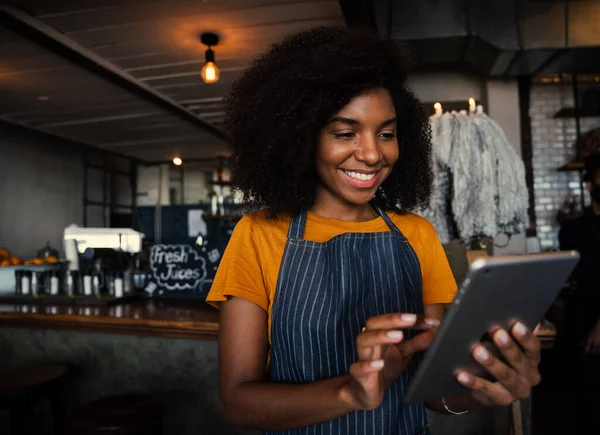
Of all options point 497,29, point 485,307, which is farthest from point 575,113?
point 485,307

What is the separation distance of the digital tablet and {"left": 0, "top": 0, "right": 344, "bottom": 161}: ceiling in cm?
360

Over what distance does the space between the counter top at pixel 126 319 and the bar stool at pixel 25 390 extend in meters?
0.23

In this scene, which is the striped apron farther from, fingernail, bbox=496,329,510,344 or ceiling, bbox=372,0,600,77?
ceiling, bbox=372,0,600,77

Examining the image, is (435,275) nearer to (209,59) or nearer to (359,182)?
(359,182)

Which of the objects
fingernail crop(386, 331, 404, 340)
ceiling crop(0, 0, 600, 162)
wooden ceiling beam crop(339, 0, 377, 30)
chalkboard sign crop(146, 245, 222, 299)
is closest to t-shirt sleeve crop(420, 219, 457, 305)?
fingernail crop(386, 331, 404, 340)

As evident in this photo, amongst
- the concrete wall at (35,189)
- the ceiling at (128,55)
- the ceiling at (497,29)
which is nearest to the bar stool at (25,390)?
the ceiling at (128,55)

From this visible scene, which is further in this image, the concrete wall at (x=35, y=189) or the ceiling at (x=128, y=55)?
the concrete wall at (x=35, y=189)

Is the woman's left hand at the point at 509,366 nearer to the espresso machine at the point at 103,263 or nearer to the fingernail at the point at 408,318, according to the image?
the fingernail at the point at 408,318

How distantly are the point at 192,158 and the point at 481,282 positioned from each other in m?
9.75

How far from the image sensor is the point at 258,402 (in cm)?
94

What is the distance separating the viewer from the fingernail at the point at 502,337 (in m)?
0.75

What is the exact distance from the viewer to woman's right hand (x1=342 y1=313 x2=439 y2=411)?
28.2 inches

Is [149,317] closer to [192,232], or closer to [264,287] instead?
[264,287]

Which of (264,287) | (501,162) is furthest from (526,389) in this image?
(501,162)
